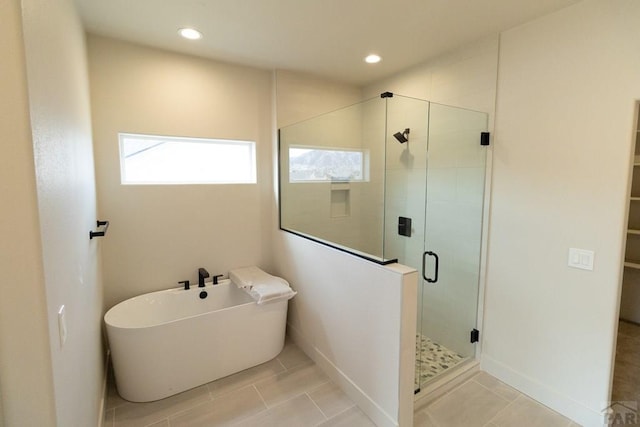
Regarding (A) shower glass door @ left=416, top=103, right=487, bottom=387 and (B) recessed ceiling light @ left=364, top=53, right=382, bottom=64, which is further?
(B) recessed ceiling light @ left=364, top=53, right=382, bottom=64

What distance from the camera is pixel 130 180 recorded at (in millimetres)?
2668

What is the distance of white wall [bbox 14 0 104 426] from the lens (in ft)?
3.02

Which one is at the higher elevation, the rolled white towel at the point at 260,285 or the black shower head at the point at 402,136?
the black shower head at the point at 402,136

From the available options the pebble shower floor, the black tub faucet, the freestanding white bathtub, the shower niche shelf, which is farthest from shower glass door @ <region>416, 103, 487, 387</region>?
the shower niche shelf

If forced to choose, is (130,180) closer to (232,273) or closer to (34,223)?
(232,273)

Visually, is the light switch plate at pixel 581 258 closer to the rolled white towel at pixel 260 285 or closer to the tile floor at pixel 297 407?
the tile floor at pixel 297 407

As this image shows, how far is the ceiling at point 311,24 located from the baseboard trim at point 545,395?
2.55m

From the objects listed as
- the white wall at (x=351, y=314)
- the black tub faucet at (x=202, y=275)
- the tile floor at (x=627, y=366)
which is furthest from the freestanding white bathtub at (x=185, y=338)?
the tile floor at (x=627, y=366)

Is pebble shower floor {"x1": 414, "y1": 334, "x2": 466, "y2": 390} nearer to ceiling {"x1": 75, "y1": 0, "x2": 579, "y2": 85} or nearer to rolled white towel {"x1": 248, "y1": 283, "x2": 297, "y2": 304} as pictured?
rolled white towel {"x1": 248, "y1": 283, "x2": 297, "y2": 304}

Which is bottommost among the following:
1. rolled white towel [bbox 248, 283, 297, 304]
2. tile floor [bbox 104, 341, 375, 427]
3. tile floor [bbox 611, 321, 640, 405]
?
tile floor [bbox 104, 341, 375, 427]

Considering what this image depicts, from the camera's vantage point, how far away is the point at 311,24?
2168 millimetres

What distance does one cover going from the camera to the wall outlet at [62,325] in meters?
1.02

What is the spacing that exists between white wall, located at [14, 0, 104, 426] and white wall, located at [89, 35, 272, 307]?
712 millimetres

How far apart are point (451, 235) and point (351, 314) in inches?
47.6
